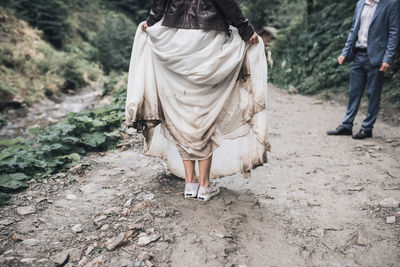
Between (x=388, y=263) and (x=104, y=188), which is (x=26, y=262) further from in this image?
(x=388, y=263)

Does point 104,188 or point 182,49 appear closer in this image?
point 182,49

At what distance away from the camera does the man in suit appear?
3729 mm

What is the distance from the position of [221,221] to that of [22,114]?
8.16 metres

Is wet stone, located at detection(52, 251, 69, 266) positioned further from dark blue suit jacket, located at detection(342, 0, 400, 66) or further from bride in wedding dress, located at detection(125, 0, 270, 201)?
dark blue suit jacket, located at detection(342, 0, 400, 66)

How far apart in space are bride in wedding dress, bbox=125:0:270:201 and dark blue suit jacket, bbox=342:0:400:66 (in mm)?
2489

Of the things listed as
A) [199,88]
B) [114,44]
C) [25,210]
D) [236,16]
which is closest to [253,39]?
[236,16]

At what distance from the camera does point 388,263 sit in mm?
1765

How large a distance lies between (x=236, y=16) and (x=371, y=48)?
2775mm

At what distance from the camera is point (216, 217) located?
224cm

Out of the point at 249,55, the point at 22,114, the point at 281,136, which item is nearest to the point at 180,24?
the point at 249,55

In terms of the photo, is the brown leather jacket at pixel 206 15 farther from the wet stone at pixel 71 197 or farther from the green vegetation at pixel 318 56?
the green vegetation at pixel 318 56

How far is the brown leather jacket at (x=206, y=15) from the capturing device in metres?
2.11

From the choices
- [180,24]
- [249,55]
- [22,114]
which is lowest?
[22,114]

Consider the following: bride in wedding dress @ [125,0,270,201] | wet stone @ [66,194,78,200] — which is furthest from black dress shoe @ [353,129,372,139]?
wet stone @ [66,194,78,200]
